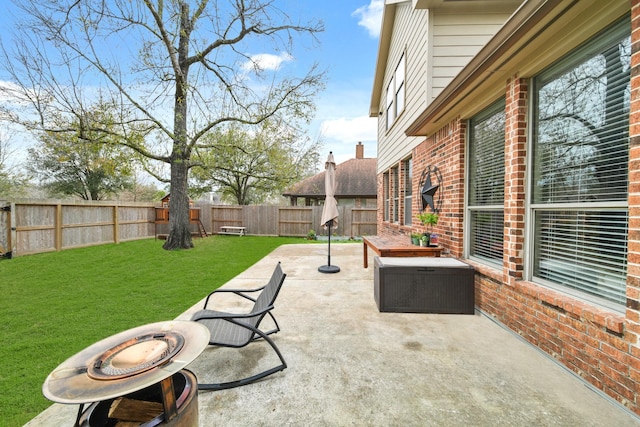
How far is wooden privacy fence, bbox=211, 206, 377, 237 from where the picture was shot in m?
14.3

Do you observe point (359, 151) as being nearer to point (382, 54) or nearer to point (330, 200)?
point (382, 54)

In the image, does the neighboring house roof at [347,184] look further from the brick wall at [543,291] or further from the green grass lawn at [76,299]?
the brick wall at [543,291]

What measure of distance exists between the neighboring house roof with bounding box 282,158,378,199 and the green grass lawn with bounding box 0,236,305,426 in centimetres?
1043

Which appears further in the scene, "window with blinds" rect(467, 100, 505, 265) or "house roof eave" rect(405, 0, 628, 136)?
"window with blinds" rect(467, 100, 505, 265)

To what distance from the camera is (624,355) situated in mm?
1843

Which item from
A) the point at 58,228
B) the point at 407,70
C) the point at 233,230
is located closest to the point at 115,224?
the point at 58,228

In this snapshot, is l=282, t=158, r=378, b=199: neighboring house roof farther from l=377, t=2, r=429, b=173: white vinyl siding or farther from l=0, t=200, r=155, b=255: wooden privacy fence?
l=377, t=2, r=429, b=173: white vinyl siding

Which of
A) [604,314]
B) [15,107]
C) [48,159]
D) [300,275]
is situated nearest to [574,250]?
[604,314]

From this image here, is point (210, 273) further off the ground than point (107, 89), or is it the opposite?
point (107, 89)

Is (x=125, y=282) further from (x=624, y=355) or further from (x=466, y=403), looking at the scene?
(x=624, y=355)

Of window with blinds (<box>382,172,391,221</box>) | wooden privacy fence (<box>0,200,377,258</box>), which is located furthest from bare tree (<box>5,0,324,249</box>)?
window with blinds (<box>382,172,391,221</box>)

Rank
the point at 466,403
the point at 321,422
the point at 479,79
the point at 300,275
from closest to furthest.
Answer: the point at 321,422, the point at 466,403, the point at 479,79, the point at 300,275

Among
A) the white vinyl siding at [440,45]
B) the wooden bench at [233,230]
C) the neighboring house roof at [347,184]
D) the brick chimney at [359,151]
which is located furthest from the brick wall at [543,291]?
the brick chimney at [359,151]

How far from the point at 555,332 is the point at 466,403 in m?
1.12
